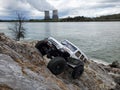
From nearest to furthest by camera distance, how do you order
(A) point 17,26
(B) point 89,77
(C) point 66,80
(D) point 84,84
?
(C) point 66,80 → (D) point 84,84 → (B) point 89,77 → (A) point 17,26

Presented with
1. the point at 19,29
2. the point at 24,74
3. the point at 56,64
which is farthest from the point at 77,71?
the point at 19,29

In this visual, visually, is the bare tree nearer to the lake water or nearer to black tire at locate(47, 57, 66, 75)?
the lake water

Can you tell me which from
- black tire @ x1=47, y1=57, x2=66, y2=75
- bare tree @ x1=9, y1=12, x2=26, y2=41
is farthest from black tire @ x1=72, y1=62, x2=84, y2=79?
bare tree @ x1=9, y1=12, x2=26, y2=41

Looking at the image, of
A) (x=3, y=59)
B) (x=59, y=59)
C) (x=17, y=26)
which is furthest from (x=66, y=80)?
(x=17, y=26)

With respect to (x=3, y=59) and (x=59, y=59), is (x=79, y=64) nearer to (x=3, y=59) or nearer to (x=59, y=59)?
(x=59, y=59)

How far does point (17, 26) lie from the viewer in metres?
52.9

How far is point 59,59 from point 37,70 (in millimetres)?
1558

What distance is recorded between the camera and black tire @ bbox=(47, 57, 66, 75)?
9109 millimetres

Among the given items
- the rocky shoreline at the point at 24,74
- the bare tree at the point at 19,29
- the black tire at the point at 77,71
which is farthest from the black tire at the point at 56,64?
the bare tree at the point at 19,29

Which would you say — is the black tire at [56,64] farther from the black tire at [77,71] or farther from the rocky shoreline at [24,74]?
the black tire at [77,71]

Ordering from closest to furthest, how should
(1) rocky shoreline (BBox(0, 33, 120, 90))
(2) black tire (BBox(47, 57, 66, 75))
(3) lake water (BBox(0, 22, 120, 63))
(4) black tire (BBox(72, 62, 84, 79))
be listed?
(1) rocky shoreline (BBox(0, 33, 120, 90))
(2) black tire (BBox(47, 57, 66, 75))
(4) black tire (BBox(72, 62, 84, 79))
(3) lake water (BBox(0, 22, 120, 63))

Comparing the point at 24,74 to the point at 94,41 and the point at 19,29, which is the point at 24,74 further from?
the point at 94,41

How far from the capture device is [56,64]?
908 cm

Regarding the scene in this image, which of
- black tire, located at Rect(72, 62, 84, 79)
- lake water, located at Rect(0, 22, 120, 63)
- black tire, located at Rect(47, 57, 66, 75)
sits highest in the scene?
black tire, located at Rect(47, 57, 66, 75)
